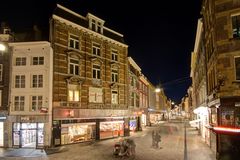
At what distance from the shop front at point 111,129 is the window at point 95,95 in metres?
3.10

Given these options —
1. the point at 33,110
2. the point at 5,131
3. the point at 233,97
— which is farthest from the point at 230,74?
the point at 5,131

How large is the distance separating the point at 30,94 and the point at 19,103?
1.45 metres

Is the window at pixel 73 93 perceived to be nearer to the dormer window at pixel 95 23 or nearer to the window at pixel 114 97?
the window at pixel 114 97

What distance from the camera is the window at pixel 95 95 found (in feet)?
98.5

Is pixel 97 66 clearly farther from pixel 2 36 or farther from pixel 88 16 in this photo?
pixel 2 36

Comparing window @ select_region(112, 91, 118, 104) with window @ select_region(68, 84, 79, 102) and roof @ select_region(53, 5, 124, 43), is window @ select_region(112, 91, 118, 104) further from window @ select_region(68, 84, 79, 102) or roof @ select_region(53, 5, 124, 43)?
roof @ select_region(53, 5, 124, 43)

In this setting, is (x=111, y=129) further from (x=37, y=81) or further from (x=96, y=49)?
(x=37, y=81)

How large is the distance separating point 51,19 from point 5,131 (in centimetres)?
1267

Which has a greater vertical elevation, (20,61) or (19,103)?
(20,61)

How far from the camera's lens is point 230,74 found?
658 inches

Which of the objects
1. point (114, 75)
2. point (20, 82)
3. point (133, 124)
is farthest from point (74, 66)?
point (133, 124)

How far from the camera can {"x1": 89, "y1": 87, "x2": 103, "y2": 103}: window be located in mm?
30031

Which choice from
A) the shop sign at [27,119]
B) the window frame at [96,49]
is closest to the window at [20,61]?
the shop sign at [27,119]

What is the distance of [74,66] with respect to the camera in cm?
2833
